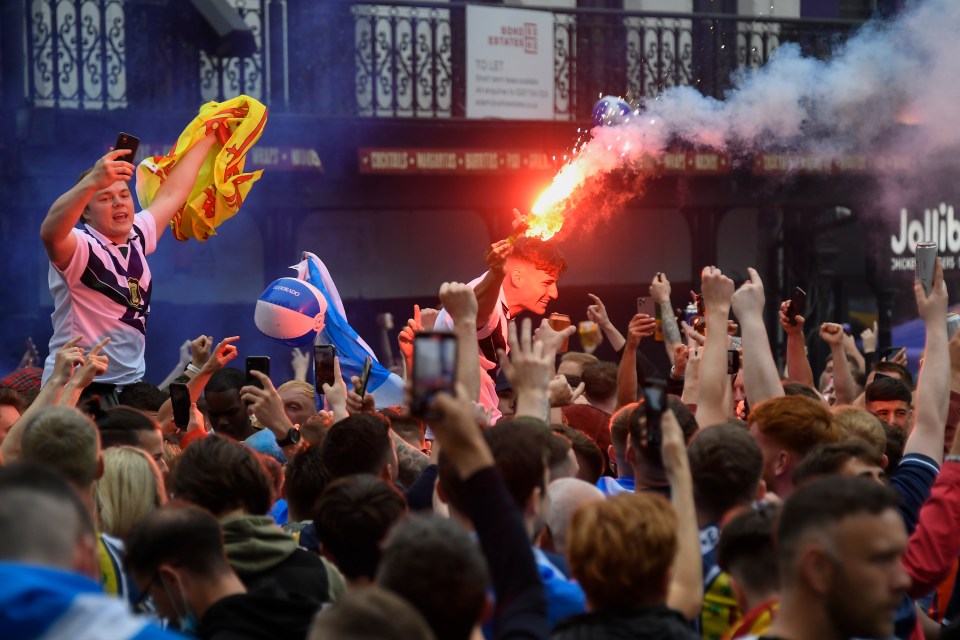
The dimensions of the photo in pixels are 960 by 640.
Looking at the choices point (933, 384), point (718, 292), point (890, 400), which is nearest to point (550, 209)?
point (890, 400)

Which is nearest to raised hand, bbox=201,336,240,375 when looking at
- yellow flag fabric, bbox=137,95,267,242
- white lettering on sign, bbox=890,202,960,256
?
yellow flag fabric, bbox=137,95,267,242

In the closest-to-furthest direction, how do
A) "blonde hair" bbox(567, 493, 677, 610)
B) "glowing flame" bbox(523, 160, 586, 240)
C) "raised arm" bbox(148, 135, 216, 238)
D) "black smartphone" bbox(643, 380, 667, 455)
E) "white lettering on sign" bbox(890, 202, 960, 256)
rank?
"blonde hair" bbox(567, 493, 677, 610) → "black smartphone" bbox(643, 380, 667, 455) → "raised arm" bbox(148, 135, 216, 238) → "glowing flame" bbox(523, 160, 586, 240) → "white lettering on sign" bbox(890, 202, 960, 256)

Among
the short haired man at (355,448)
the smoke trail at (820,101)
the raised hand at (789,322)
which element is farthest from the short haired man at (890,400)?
the short haired man at (355,448)

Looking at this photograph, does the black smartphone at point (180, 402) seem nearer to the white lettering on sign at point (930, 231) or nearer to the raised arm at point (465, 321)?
the raised arm at point (465, 321)

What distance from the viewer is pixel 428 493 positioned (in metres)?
4.83

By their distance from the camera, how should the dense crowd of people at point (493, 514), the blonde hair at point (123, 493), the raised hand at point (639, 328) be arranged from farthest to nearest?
the raised hand at point (639, 328) < the blonde hair at point (123, 493) < the dense crowd of people at point (493, 514)

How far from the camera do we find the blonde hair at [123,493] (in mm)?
4301

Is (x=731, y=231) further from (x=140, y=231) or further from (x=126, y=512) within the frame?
(x=126, y=512)

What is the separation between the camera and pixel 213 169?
25.6 feet

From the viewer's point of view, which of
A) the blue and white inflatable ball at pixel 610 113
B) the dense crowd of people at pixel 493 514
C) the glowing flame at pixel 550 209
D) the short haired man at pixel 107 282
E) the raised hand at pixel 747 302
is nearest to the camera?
the dense crowd of people at pixel 493 514

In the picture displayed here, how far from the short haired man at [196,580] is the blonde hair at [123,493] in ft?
2.13

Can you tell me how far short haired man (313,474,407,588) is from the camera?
385 centimetres

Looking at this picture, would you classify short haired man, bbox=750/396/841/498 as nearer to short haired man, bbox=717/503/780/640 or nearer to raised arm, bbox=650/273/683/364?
short haired man, bbox=717/503/780/640

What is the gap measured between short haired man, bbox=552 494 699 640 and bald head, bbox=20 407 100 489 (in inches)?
63.3
